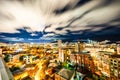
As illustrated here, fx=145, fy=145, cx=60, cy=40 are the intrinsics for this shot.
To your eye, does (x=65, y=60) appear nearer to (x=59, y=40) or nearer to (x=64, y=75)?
(x=64, y=75)

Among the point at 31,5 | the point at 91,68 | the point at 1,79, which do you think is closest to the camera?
the point at 1,79

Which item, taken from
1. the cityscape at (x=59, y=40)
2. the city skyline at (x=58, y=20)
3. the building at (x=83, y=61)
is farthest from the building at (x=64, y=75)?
the city skyline at (x=58, y=20)

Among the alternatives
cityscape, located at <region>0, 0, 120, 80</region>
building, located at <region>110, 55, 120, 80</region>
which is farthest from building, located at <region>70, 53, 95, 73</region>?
building, located at <region>110, 55, 120, 80</region>

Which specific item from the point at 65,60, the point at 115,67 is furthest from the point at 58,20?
the point at 115,67

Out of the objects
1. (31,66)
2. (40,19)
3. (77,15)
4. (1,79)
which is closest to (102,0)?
(77,15)

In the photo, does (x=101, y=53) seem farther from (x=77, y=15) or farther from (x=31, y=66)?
(x=31, y=66)

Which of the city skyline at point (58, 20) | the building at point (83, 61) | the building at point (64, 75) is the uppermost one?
the city skyline at point (58, 20)

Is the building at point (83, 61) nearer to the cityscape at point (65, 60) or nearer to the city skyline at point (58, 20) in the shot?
the cityscape at point (65, 60)

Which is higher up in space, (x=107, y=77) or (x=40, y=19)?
(x=40, y=19)
